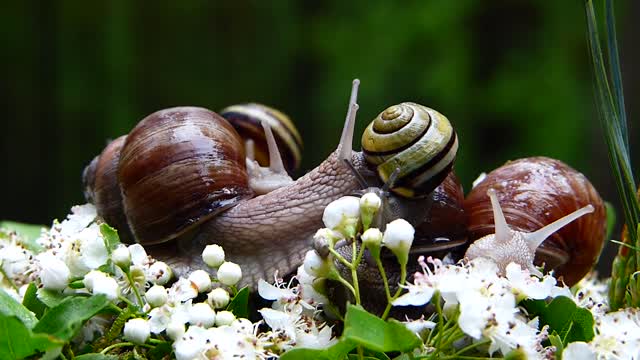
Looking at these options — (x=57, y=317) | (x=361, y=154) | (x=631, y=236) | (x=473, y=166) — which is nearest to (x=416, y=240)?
(x=361, y=154)

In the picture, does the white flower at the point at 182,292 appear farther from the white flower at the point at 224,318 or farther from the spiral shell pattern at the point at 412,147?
the spiral shell pattern at the point at 412,147

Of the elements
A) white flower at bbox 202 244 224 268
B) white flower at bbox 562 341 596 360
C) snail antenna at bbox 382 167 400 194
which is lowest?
white flower at bbox 562 341 596 360

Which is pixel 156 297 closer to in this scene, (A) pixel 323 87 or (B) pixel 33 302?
(B) pixel 33 302

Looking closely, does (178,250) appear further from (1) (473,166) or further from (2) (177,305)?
(1) (473,166)

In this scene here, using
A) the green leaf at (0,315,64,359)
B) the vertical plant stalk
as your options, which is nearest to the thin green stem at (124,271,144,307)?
the green leaf at (0,315,64,359)

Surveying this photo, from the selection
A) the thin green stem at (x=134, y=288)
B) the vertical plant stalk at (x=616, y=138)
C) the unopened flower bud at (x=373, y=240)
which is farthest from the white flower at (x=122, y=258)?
the vertical plant stalk at (x=616, y=138)

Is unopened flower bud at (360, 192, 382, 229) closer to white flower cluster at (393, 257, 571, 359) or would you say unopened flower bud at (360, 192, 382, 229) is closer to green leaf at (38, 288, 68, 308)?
white flower cluster at (393, 257, 571, 359)
